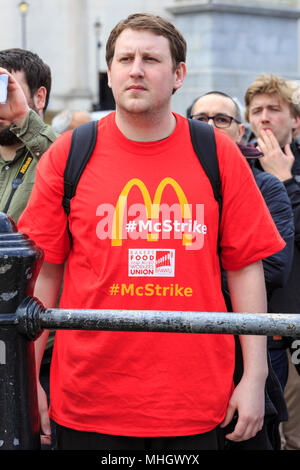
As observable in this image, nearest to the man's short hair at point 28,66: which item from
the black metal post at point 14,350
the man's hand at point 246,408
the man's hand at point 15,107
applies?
the man's hand at point 15,107

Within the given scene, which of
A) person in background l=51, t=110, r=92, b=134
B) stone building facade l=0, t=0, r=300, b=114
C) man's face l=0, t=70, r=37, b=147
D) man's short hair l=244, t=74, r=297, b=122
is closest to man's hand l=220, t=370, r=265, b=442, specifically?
man's face l=0, t=70, r=37, b=147

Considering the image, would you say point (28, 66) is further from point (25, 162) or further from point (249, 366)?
point (249, 366)

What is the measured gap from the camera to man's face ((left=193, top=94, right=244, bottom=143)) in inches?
165

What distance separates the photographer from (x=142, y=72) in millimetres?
2539

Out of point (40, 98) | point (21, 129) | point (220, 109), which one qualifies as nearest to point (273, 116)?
point (220, 109)

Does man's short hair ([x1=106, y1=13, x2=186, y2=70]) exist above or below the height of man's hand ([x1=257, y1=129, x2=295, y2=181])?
above

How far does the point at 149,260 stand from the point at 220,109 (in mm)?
1935

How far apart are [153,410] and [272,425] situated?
0.61 m

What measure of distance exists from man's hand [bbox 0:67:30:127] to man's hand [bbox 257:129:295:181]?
1699 millimetres

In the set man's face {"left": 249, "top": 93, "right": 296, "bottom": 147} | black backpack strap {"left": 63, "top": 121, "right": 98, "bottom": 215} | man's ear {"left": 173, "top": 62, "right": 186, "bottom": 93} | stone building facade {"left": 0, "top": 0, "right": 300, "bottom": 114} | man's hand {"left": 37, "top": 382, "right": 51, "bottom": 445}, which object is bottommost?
stone building facade {"left": 0, "top": 0, "right": 300, "bottom": 114}

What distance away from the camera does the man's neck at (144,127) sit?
260 centimetres

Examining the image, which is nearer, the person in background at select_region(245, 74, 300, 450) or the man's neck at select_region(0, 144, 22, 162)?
the man's neck at select_region(0, 144, 22, 162)

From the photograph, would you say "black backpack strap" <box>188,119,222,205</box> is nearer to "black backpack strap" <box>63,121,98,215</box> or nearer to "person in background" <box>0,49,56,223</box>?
"black backpack strap" <box>63,121,98,215</box>

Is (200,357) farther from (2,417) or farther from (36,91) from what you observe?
(36,91)
